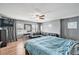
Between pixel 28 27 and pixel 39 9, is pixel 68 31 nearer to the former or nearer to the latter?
pixel 39 9

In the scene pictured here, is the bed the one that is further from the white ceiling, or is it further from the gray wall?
the white ceiling

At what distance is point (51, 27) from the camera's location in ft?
5.32

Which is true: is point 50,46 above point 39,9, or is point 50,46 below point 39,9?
below

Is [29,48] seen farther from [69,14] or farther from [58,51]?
[69,14]

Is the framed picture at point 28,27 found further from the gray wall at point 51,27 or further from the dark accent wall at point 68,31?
the dark accent wall at point 68,31

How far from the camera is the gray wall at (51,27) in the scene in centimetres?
157

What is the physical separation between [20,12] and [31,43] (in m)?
0.66

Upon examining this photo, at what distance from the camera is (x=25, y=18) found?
5.10 feet

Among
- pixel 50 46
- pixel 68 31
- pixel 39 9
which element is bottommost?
pixel 50 46

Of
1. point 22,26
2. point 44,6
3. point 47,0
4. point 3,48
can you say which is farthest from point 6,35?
point 47,0

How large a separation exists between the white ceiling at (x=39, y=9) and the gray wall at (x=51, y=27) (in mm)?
173

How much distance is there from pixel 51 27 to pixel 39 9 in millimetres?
486

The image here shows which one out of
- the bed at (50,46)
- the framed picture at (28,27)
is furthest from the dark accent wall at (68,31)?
the framed picture at (28,27)

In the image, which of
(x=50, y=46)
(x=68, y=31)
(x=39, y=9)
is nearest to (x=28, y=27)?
(x=39, y=9)
